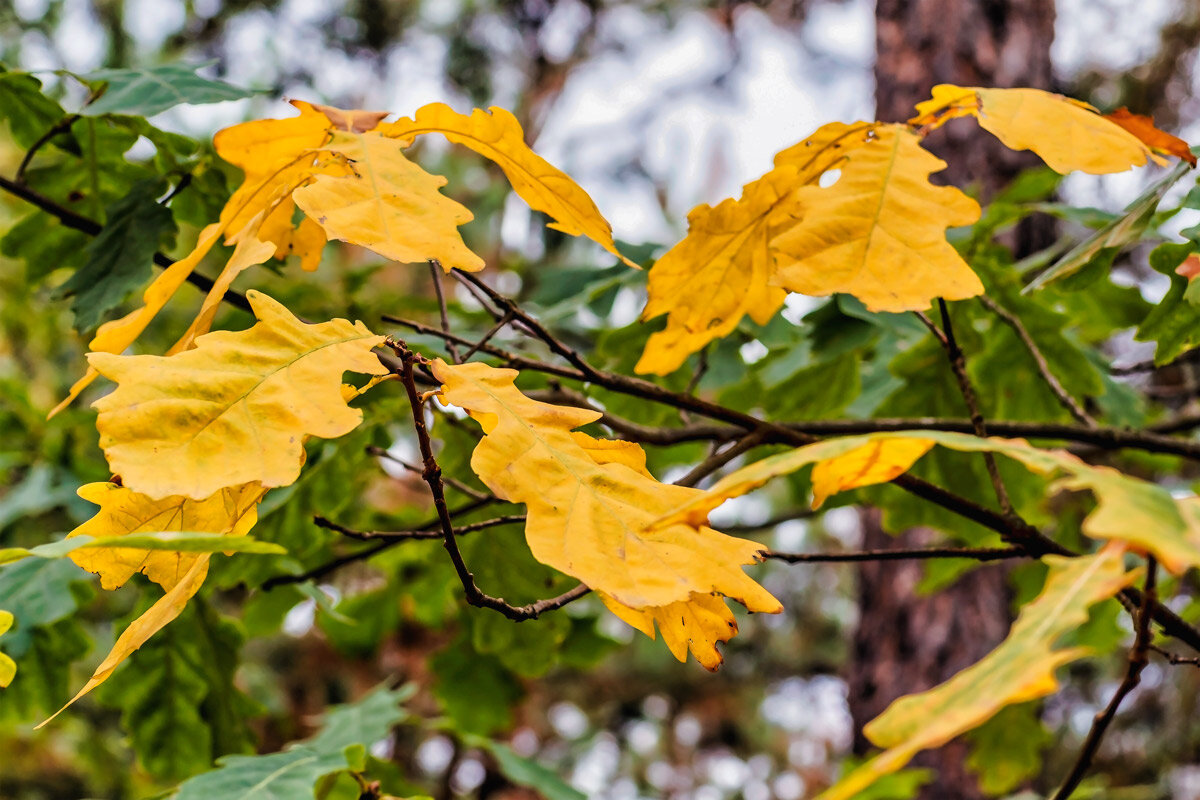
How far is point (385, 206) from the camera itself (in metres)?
0.56

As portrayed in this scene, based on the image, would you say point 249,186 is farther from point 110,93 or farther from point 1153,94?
point 1153,94

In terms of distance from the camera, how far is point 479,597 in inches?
22.1

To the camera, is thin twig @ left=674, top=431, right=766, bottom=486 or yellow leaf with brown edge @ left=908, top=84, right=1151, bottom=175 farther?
thin twig @ left=674, top=431, right=766, bottom=486

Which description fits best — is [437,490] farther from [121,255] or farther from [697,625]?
[121,255]

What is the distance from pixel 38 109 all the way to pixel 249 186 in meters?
0.49

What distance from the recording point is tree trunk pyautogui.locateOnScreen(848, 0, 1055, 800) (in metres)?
2.15

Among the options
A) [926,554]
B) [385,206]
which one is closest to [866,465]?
[926,554]

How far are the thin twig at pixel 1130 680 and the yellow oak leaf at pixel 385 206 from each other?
1.24 feet

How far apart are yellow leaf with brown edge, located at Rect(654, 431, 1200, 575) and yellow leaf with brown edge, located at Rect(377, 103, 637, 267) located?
27 cm

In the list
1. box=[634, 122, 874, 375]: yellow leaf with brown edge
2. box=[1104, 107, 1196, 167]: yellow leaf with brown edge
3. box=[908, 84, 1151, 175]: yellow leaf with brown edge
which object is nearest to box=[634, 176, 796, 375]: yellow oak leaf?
box=[634, 122, 874, 375]: yellow leaf with brown edge

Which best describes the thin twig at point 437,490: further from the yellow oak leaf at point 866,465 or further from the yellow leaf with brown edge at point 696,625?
the yellow oak leaf at point 866,465

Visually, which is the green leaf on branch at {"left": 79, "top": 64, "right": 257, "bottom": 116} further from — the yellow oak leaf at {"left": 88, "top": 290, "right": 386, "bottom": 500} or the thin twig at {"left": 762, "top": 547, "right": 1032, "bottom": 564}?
the thin twig at {"left": 762, "top": 547, "right": 1032, "bottom": 564}

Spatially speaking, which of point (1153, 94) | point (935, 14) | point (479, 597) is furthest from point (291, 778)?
point (1153, 94)

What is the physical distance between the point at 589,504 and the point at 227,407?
198mm
